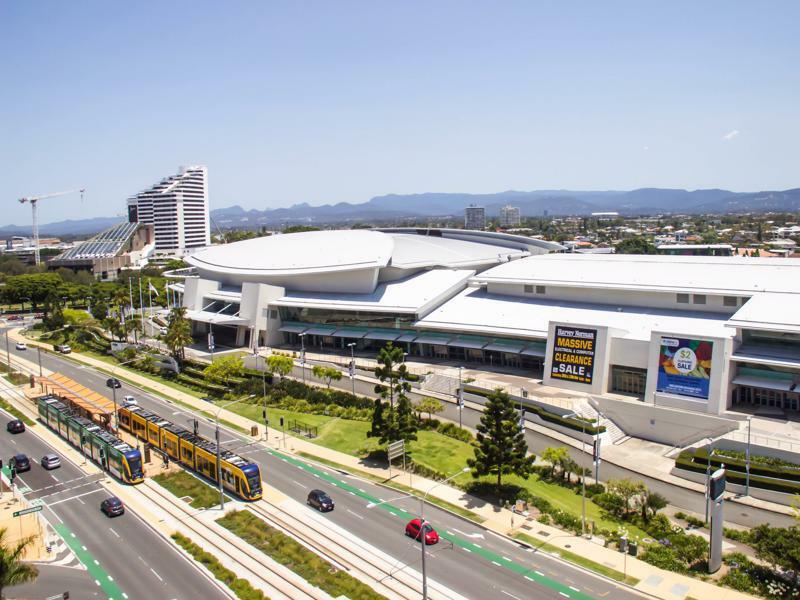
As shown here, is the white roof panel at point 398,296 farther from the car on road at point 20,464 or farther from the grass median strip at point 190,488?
the car on road at point 20,464

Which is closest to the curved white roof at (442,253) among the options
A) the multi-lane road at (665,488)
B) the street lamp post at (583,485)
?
the multi-lane road at (665,488)

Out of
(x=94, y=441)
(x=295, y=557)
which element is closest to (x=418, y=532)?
(x=295, y=557)

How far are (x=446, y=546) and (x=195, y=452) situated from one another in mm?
23444

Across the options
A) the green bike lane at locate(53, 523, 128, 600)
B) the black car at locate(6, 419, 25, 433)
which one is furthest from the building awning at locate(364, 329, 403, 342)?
the green bike lane at locate(53, 523, 128, 600)

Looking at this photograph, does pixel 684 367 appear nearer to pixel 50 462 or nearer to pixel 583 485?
pixel 583 485

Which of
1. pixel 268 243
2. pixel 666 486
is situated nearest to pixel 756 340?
pixel 666 486

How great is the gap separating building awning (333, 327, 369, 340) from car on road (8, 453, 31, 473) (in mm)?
43690

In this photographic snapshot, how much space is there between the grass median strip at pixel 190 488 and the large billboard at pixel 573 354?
124 feet

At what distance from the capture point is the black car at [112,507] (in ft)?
146

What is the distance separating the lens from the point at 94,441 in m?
55.2

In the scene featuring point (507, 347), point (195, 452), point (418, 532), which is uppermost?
point (507, 347)

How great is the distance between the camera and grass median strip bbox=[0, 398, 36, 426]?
222 ft

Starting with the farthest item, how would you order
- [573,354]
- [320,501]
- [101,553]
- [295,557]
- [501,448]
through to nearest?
[573,354], [501,448], [320,501], [101,553], [295,557]

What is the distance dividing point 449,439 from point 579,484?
13016 mm
